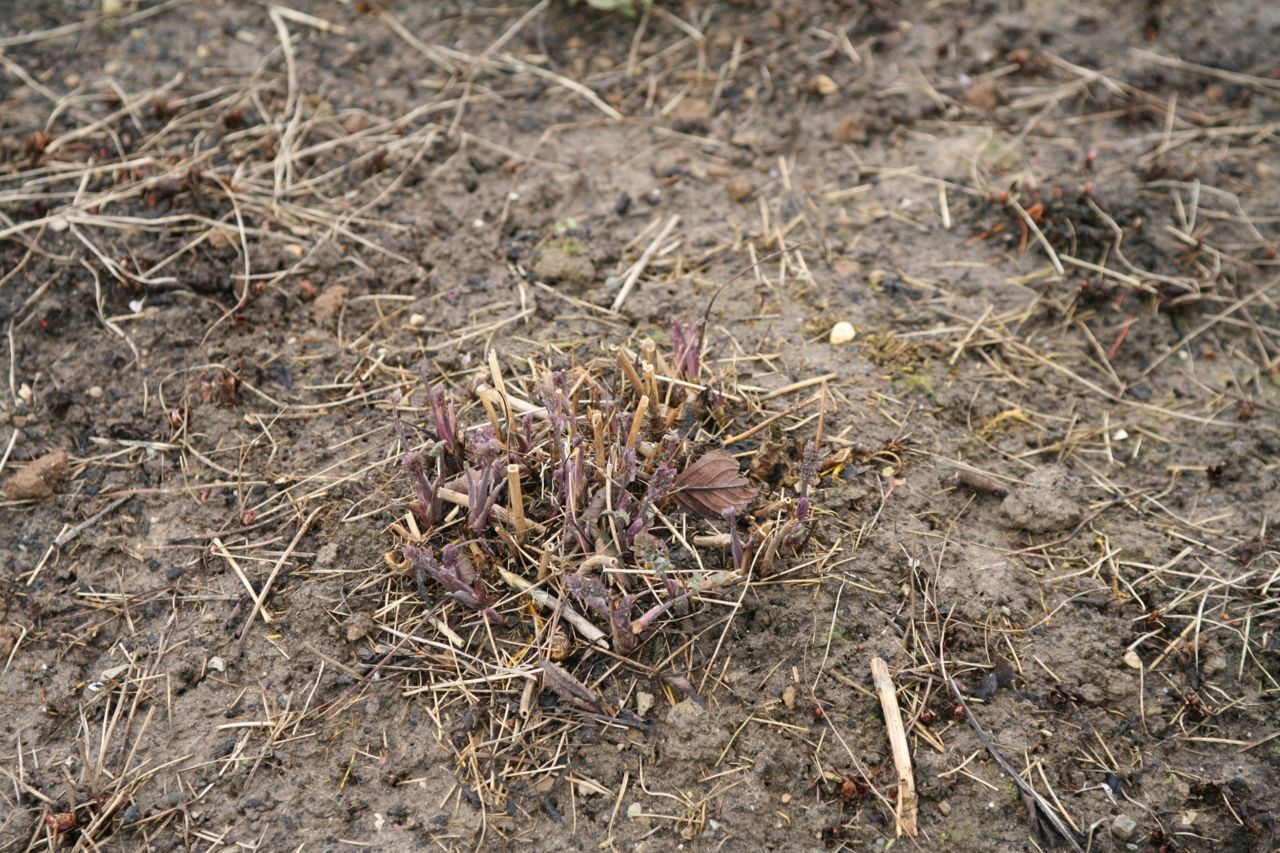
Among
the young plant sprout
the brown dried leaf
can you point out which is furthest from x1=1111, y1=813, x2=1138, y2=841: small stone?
the brown dried leaf

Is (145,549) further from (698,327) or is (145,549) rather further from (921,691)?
(921,691)

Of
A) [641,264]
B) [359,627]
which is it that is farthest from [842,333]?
[359,627]

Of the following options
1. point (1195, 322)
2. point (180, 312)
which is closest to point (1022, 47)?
point (1195, 322)

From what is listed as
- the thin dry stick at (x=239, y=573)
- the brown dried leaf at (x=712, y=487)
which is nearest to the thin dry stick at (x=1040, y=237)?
the brown dried leaf at (x=712, y=487)

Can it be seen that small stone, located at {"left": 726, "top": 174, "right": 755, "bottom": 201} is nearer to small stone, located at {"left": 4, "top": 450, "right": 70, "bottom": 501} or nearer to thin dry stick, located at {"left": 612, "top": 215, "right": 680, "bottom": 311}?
thin dry stick, located at {"left": 612, "top": 215, "right": 680, "bottom": 311}

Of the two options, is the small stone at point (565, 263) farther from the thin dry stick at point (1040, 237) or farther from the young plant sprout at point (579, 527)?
the thin dry stick at point (1040, 237)

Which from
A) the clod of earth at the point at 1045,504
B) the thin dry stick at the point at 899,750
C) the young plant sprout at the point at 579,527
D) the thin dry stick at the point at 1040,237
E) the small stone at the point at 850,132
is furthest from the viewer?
the small stone at the point at 850,132
